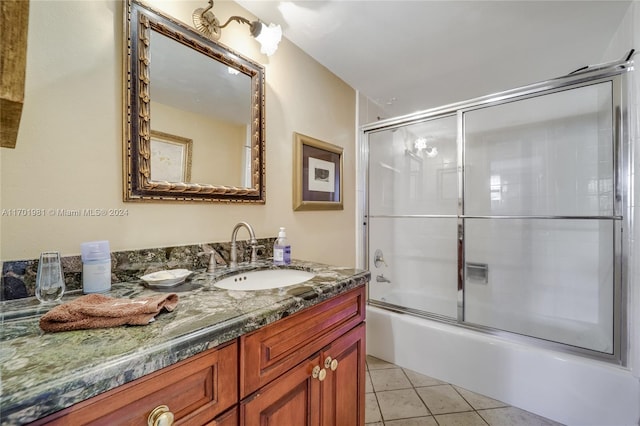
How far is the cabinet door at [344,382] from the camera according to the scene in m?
0.90

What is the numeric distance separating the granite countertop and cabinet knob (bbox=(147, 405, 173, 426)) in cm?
8

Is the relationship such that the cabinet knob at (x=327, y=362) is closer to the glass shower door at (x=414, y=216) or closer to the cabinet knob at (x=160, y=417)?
the cabinet knob at (x=160, y=417)

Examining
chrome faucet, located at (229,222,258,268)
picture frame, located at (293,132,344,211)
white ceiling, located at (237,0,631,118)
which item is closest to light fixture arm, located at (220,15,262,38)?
white ceiling, located at (237,0,631,118)

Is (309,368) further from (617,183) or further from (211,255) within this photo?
(617,183)

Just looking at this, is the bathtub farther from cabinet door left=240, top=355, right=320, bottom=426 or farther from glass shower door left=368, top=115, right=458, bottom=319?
cabinet door left=240, top=355, right=320, bottom=426

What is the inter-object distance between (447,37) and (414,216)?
1.33 metres

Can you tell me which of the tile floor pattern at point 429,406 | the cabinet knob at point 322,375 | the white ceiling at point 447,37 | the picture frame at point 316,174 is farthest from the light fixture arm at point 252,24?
the tile floor pattern at point 429,406

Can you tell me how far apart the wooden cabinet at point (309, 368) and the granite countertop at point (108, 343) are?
0.07 m

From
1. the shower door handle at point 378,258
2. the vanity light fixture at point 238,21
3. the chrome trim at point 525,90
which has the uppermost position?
the vanity light fixture at point 238,21

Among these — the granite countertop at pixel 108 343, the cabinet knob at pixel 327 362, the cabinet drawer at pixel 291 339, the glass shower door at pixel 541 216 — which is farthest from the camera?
the glass shower door at pixel 541 216

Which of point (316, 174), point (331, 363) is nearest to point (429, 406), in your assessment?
point (331, 363)

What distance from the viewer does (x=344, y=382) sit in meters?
0.99

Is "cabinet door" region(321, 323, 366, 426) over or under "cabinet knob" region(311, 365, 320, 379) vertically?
under

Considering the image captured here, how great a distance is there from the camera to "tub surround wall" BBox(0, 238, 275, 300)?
737mm
